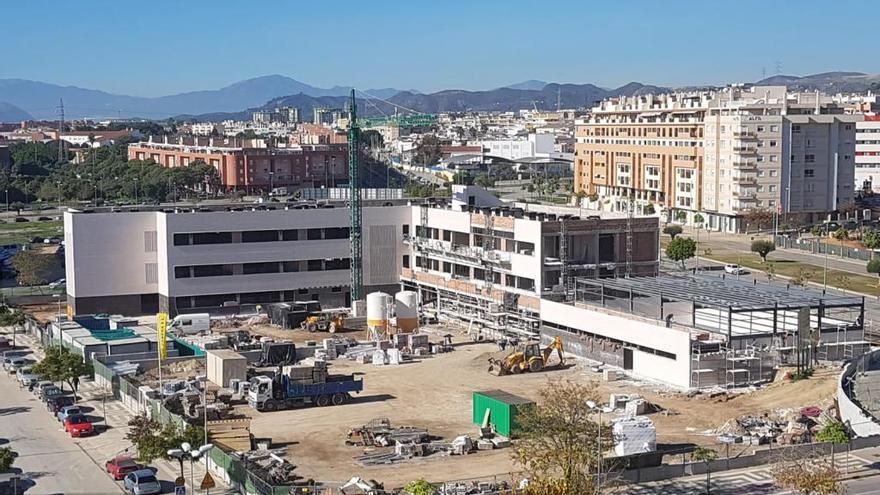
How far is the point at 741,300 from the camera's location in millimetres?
26516

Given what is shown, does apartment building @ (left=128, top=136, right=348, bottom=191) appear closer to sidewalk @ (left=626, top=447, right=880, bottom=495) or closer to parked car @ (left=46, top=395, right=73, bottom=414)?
parked car @ (left=46, top=395, right=73, bottom=414)

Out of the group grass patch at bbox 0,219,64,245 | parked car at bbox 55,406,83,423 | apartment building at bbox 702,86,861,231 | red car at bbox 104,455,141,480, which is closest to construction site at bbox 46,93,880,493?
parked car at bbox 55,406,83,423

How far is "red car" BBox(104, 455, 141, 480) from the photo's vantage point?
18.1m

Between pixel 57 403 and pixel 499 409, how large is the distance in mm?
9517

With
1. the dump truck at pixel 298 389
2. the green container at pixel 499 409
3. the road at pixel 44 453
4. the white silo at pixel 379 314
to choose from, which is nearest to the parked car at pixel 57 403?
the road at pixel 44 453

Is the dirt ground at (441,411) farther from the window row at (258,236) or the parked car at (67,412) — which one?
the window row at (258,236)

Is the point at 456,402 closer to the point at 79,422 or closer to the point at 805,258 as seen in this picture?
the point at 79,422

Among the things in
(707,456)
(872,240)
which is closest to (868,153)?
(872,240)

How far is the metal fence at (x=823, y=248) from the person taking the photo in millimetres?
46206

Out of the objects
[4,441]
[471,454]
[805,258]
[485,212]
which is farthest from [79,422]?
[805,258]

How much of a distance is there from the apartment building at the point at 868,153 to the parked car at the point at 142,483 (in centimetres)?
6243

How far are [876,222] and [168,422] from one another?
1816 inches

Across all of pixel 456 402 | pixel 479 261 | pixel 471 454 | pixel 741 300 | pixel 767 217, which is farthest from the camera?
pixel 767 217

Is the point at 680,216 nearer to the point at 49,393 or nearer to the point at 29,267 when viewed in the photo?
the point at 29,267
